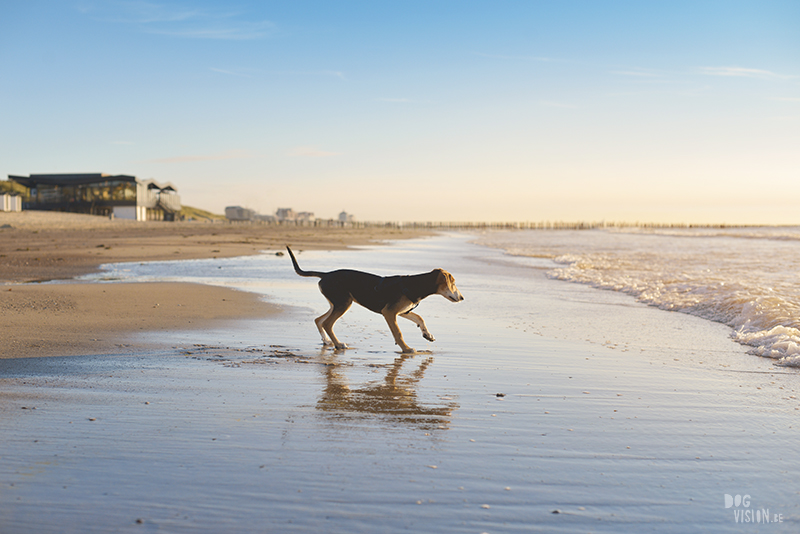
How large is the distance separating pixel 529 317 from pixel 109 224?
150ft

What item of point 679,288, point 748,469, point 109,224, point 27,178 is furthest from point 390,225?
point 748,469

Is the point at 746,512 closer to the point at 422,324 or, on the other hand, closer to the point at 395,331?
the point at 395,331

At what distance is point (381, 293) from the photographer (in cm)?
719

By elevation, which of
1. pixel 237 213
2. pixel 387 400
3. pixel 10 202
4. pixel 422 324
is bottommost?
pixel 387 400

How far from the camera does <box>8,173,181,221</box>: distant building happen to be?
63250 millimetres

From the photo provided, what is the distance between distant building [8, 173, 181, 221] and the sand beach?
205 feet

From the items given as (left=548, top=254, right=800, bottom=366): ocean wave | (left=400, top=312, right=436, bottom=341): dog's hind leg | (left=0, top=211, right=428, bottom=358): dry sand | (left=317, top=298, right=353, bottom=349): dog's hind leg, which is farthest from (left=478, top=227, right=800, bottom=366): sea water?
(left=0, top=211, right=428, bottom=358): dry sand

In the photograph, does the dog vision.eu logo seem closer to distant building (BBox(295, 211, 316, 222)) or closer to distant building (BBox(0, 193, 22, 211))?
distant building (BBox(0, 193, 22, 211))

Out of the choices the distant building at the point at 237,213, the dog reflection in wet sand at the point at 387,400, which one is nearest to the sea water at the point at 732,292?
Result: the dog reflection in wet sand at the point at 387,400

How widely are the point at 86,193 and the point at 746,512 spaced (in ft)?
234

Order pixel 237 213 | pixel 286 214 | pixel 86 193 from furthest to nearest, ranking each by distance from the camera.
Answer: pixel 286 214
pixel 237 213
pixel 86 193

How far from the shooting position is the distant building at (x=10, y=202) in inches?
2194

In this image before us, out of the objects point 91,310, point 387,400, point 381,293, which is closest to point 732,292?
point 381,293

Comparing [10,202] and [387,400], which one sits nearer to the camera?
[387,400]
